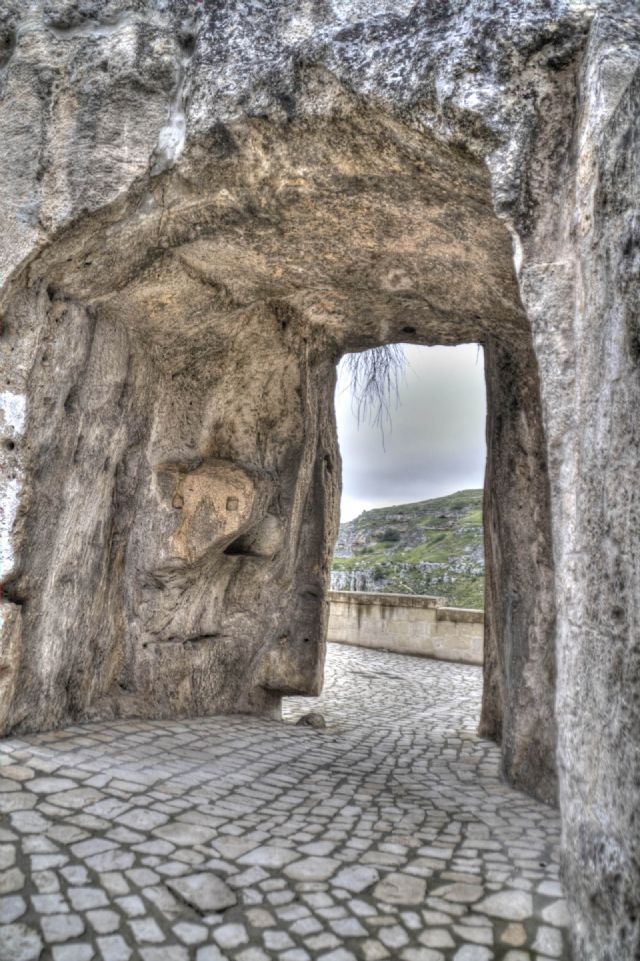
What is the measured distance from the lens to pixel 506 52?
3219mm

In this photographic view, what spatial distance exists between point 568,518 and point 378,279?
8.83ft

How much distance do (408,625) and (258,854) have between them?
903 cm

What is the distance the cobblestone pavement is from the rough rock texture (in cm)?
41

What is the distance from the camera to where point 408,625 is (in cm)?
1182

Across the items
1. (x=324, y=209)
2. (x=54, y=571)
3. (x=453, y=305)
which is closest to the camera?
(x=324, y=209)

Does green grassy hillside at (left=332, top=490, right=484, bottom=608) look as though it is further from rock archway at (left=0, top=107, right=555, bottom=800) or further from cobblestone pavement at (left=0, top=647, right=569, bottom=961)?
cobblestone pavement at (left=0, top=647, right=569, bottom=961)

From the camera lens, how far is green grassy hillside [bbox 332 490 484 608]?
16984 mm

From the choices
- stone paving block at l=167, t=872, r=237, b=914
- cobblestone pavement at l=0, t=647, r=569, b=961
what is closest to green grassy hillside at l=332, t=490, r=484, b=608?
cobblestone pavement at l=0, t=647, r=569, b=961

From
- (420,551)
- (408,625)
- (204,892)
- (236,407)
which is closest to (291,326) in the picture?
(236,407)

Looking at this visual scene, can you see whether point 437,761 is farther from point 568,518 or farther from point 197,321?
point 197,321

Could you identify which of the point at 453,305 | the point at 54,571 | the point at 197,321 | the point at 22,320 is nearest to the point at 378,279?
the point at 453,305

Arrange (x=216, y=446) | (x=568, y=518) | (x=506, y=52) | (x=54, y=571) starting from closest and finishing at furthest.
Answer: (x=568, y=518)
(x=506, y=52)
(x=54, y=571)
(x=216, y=446)

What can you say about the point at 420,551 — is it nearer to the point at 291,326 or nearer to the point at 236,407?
the point at 236,407

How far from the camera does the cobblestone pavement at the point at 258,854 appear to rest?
2.40 metres
